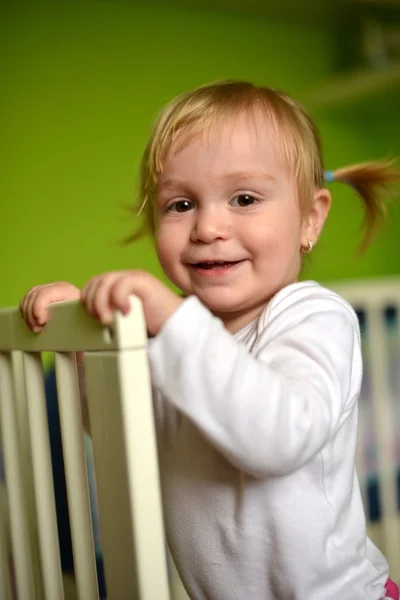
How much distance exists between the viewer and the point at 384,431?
1.74m

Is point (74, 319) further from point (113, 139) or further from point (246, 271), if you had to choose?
point (113, 139)

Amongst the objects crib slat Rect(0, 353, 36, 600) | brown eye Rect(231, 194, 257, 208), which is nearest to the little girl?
brown eye Rect(231, 194, 257, 208)

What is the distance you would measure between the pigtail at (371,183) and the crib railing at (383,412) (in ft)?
2.30

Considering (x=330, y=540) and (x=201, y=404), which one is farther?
(x=330, y=540)

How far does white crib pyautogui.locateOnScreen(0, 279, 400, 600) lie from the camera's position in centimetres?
55

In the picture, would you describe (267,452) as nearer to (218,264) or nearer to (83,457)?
(83,457)

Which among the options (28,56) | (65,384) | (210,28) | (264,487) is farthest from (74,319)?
(210,28)

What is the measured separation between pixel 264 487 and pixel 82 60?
1.65 metres

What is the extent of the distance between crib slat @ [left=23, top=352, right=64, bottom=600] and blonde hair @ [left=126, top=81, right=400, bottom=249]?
0.30 metres

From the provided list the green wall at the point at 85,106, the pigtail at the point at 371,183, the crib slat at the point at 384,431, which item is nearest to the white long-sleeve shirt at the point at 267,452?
the pigtail at the point at 371,183

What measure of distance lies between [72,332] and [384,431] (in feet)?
4.06

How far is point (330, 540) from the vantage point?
0.79 m

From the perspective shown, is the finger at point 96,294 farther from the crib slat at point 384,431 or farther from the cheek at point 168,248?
the crib slat at point 384,431

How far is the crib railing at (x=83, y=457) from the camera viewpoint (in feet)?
1.82
